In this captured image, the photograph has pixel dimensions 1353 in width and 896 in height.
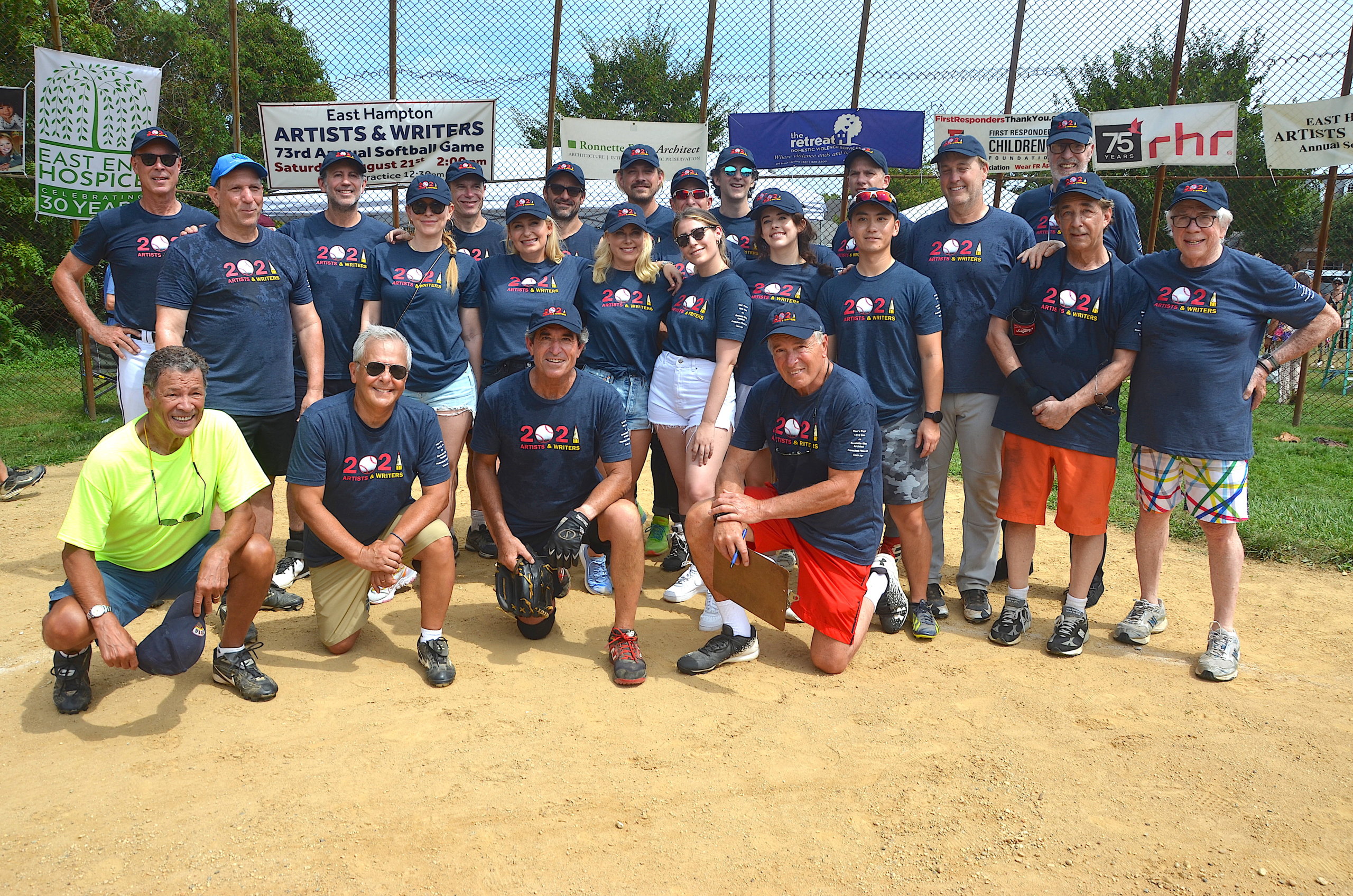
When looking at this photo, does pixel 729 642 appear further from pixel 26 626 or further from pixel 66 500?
pixel 66 500

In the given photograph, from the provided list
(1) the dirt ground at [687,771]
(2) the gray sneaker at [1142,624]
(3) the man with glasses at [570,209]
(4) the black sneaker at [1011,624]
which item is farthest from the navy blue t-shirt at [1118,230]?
(3) the man with glasses at [570,209]

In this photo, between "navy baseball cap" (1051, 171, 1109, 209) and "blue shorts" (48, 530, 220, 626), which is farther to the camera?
"navy baseball cap" (1051, 171, 1109, 209)

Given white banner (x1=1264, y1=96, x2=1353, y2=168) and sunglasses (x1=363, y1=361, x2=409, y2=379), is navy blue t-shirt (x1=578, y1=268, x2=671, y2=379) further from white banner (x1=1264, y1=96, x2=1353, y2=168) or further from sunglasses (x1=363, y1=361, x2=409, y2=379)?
white banner (x1=1264, y1=96, x2=1353, y2=168)

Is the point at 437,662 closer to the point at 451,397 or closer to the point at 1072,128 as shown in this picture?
the point at 451,397

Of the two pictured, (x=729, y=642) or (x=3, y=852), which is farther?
(x=729, y=642)

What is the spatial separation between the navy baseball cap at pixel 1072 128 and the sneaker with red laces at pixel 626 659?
11.6 feet

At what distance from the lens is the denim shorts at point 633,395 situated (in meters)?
5.27

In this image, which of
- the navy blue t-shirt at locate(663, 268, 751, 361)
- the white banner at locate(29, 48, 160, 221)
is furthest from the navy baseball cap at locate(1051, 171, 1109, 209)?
the white banner at locate(29, 48, 160, 221)

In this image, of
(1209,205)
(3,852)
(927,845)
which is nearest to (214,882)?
(3,852)

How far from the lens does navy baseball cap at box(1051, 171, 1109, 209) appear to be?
4402 millimetres

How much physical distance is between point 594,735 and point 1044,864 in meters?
1.68

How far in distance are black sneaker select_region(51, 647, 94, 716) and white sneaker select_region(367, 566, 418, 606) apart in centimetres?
134

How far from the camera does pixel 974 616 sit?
506cm

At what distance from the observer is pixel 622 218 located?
518 centimetres
